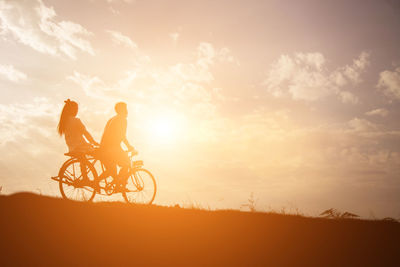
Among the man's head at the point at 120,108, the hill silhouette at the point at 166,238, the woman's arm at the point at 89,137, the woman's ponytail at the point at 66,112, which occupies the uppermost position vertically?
the man's head at the point at 120,108

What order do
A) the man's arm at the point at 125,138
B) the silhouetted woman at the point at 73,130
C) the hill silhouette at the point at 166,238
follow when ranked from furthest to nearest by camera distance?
the man's arm at the point at 125,138, the silhouetted woman at the point at 73,130, the hill silhouette at the point at 166,238

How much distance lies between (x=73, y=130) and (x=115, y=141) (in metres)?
1.19

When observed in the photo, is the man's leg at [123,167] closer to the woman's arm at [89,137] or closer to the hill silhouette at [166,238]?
the woman's arm at [89,137]

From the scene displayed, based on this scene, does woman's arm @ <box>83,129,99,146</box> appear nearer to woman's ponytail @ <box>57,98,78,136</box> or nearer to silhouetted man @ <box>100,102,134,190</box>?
silhouetted man @ <box>100,102,134,190</box>

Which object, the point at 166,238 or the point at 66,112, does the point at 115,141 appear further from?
the point at 166,238

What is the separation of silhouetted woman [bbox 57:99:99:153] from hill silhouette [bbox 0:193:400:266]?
1.54 meters

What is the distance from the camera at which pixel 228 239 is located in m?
7.70

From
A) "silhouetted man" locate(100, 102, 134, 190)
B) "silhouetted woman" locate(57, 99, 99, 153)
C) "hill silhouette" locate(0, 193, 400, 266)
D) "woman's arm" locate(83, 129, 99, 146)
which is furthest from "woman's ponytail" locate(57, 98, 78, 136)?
"hill silhouette" locate(0, 193, 400, 266)

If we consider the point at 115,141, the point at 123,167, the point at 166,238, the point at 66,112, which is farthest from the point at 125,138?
the point at 166,238

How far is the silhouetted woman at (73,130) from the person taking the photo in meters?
8.98

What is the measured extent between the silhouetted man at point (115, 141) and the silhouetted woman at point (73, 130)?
474mm

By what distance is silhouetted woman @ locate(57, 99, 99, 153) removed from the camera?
898 centimetres

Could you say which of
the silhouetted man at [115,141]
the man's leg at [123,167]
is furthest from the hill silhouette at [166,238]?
the silhouetted man at [115,141]

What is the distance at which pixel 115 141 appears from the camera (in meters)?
9.51
